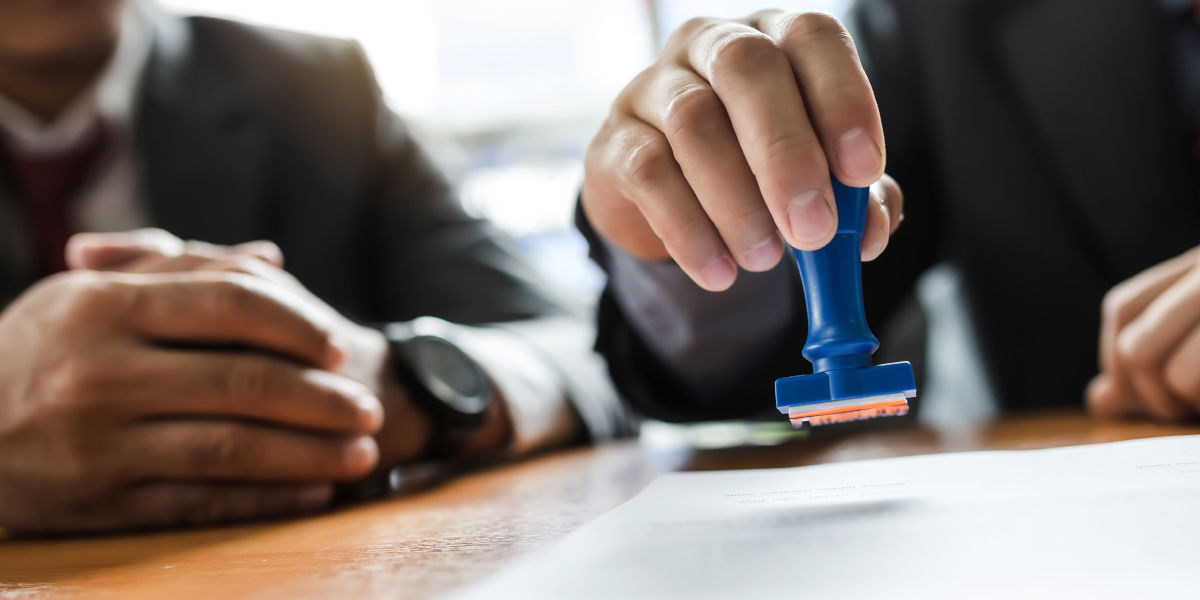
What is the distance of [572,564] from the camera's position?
0.67 feet

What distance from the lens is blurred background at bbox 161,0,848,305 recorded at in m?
1.83

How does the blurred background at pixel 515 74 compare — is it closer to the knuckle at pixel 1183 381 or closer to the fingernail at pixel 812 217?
the knuckle at pixel 1183 381

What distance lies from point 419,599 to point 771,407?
→ 19.4 inches

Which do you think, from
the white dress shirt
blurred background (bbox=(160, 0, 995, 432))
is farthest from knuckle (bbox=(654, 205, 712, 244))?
blurred background (bbox=(160, 0, 995, 432))

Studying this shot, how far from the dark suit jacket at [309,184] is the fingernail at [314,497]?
0.37 metres

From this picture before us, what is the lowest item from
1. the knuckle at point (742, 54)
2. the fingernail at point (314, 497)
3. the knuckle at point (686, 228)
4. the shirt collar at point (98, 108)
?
the fingernail at point (314, 497)

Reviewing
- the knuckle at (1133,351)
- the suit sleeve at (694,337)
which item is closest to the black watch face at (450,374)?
the suit sleeve at (694,337)

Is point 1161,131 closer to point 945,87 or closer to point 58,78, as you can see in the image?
point 945,87

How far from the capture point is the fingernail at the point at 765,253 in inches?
12.1

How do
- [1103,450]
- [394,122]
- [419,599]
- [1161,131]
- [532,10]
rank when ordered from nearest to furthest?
[419,599]
[1103,450]
[1161,131]
[394,122]
[532,10]

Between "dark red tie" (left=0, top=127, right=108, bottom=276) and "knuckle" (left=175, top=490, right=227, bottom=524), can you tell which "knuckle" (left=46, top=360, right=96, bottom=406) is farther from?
"dark red tie" (left=0, top=127, right=108, bottom=276)

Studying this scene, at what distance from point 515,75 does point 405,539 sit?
174 centimetres

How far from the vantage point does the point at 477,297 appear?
834mm

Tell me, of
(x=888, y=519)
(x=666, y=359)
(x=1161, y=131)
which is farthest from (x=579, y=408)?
(x=1161, y=131)
